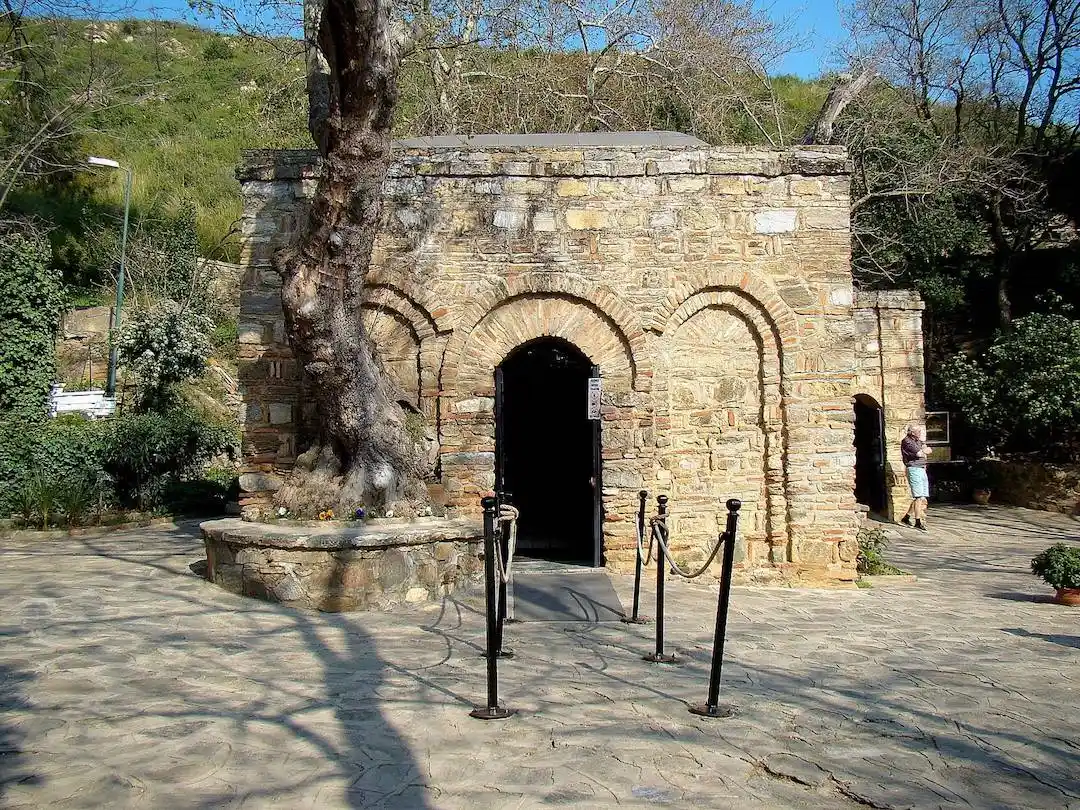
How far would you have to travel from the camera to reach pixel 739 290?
941 centimetres

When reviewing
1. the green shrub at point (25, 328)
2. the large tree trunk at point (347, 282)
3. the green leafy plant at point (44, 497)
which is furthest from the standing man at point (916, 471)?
the green shrub at point (25, 328)

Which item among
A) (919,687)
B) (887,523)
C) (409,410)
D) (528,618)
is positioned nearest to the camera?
(919,687)

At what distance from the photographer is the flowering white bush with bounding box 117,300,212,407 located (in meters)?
16.8

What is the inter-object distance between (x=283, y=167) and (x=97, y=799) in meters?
7.03

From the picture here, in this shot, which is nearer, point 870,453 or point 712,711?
point 712,711

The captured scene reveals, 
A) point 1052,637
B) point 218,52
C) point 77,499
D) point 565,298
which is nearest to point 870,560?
point 1052,637

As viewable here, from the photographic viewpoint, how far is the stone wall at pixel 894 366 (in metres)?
15.8

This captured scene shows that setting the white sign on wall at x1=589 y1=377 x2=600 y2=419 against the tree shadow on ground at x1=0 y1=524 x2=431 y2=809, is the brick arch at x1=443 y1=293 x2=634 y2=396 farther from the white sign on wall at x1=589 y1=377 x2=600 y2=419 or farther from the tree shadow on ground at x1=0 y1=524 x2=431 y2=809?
the tree shadow on ground at x1=0 y1=524 x2=431 y2=809

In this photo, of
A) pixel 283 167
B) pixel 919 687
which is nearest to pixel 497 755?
pixel 919 687

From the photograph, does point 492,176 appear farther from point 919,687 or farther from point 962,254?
point 962,254

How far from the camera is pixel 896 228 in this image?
808 inches

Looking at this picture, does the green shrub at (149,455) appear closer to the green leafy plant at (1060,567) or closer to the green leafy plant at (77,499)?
the green leafy plant at (77,499)

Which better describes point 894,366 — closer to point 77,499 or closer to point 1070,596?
point 1070,596

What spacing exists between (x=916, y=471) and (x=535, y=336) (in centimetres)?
866
